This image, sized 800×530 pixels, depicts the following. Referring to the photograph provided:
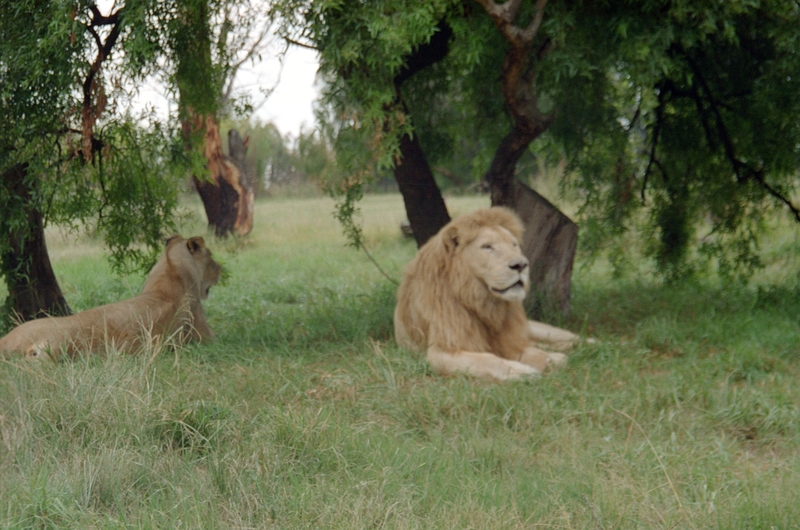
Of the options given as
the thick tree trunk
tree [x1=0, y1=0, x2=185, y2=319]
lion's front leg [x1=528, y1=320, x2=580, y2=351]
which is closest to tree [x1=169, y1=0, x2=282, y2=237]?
tree [x1=0, y1=0, x2=185, y2=319]

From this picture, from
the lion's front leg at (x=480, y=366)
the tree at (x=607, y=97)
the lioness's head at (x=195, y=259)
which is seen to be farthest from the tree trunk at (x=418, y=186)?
the lion's front leg at (x=480, y=366)

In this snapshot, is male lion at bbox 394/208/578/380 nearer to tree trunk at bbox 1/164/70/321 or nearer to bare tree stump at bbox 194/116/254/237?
tree trunk at bbox 1/164/70/321

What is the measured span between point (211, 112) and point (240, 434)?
3.69 m

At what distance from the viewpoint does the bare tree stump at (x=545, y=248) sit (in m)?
6.90

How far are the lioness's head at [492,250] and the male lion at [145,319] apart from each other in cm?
187

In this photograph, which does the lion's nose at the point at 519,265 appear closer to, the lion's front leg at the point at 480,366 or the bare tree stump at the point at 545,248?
the lion's front leg at the point at 480,366

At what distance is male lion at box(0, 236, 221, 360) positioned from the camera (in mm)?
5293

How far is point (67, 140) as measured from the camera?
6.24 meters

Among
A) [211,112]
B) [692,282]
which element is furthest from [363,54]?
[692,282]

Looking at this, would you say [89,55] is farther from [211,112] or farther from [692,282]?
[692,282]

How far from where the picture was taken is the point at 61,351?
17.0ft

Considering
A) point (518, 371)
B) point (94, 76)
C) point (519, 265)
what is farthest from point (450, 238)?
point (94, 76)

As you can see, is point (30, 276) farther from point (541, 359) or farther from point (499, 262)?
point (541, 359)

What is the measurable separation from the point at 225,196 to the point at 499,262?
34.9ft
